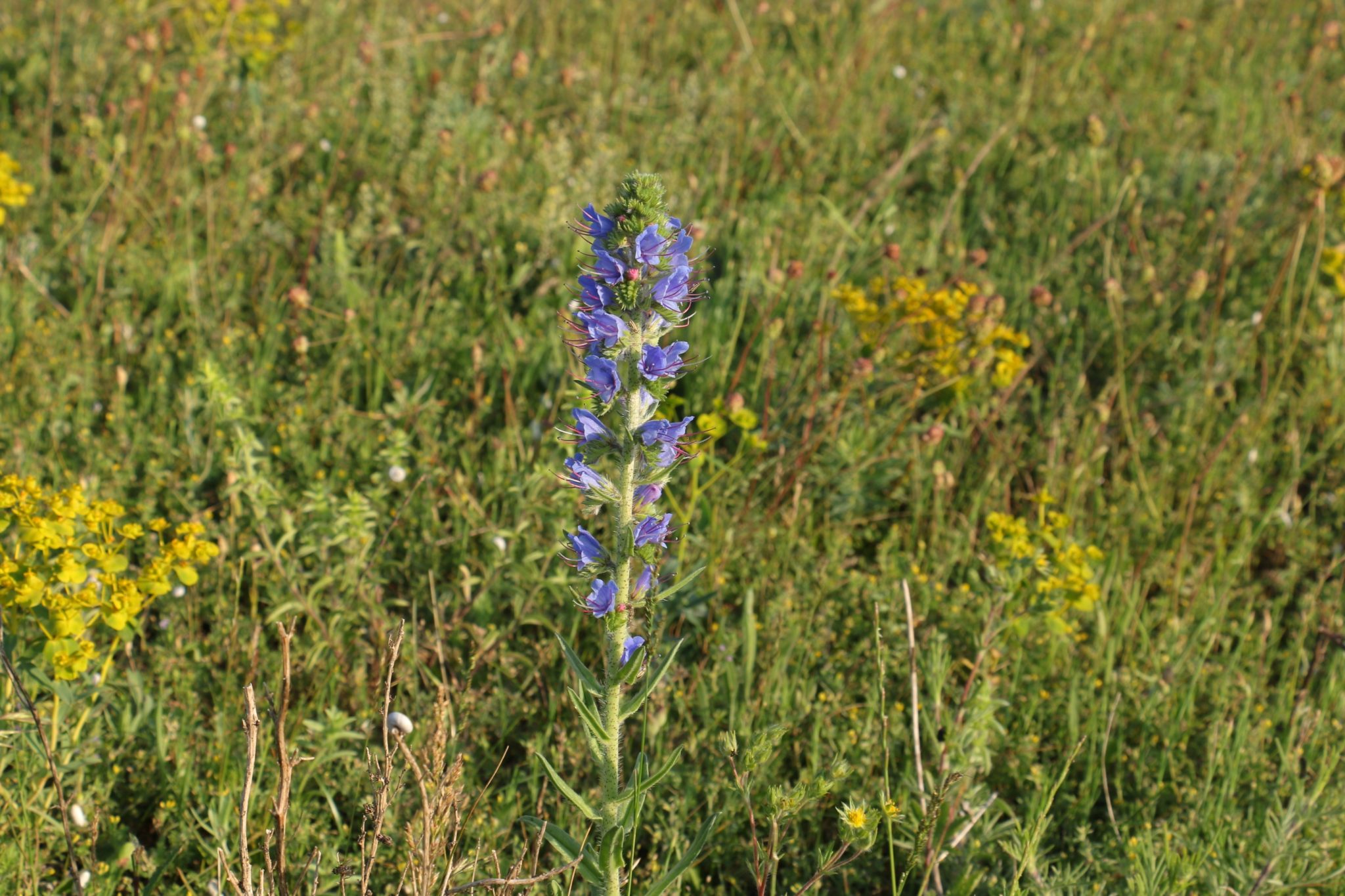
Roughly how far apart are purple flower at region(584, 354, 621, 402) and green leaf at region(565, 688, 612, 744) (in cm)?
53

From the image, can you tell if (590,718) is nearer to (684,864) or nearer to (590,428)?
(684,864)

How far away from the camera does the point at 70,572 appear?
91.4 inches

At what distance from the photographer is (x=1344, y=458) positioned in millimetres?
3916

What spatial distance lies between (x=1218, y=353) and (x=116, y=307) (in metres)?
4.18

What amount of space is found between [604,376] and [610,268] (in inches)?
7.2

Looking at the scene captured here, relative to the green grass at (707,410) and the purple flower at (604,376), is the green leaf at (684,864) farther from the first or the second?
the purple flower at (604,376)

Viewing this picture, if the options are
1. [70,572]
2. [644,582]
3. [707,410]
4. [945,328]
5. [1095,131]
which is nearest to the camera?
[644,582]

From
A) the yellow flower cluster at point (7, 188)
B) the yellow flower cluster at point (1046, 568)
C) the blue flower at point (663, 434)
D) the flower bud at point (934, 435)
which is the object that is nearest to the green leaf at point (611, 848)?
the blue flower at point (663, 434)

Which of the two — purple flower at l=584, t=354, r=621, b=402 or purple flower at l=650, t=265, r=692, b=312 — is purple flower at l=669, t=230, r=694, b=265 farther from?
purple flower at l=584, t=354, r=621, b=402

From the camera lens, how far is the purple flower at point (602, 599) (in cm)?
194

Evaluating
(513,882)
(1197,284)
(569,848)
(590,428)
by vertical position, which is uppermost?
(590,428)

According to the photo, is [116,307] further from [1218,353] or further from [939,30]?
[939,30]

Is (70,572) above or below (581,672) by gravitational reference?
below

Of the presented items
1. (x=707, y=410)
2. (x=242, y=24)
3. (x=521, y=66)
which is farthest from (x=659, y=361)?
(x=242, y=24)
